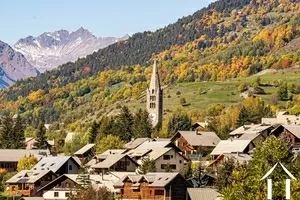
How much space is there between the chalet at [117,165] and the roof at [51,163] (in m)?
4.54

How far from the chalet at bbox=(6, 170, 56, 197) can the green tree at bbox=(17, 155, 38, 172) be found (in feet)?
39.4

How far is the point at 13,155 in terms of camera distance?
131750 millimetres

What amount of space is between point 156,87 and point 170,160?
71.7 meters

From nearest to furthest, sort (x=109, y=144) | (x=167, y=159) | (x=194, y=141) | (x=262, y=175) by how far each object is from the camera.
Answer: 1. (x=262, y=175)
2. (x=167, y=159)
3. (x=194, y=141)
4. (x=109, y=144)

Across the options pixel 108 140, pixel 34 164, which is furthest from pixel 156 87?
pixel 34 164

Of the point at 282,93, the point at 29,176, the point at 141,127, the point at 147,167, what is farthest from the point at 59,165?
the point at 282,93

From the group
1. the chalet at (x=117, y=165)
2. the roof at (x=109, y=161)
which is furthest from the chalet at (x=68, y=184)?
the chalet at (x=117, y=165)

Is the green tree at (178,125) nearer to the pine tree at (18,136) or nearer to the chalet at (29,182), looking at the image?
the pine tree at (18,136)

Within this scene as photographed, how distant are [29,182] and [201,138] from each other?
100.0ft

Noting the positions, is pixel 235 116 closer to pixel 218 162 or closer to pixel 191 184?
pixel 218 162

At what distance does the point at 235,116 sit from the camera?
159 meters

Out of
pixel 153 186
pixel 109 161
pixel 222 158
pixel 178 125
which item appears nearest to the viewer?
pixel 153 186

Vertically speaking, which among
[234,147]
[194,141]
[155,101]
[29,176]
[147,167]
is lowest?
[29,176]

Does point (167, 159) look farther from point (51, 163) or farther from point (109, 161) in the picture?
point (51, 163)
